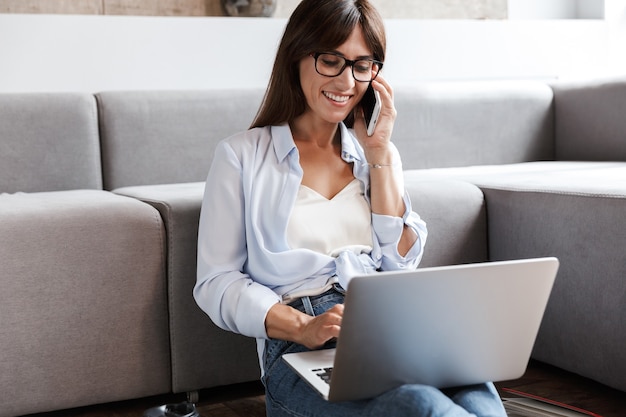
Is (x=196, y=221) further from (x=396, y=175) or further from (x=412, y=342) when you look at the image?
(x=412, y=342)

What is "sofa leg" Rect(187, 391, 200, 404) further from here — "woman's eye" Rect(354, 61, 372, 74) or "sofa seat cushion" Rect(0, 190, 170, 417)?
"woman's eye" Rect(354, 61, 372, 74)

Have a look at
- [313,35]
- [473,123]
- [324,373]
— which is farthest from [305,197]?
[473,123]

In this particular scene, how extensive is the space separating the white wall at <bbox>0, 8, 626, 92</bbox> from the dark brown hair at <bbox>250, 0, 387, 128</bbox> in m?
1.37

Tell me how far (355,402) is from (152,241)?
92 centimetres

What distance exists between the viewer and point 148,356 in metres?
2.08

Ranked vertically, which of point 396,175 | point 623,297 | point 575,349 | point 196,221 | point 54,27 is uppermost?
point 54,27

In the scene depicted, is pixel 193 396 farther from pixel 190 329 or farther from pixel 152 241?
pixel 152 241

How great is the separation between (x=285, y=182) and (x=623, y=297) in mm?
889

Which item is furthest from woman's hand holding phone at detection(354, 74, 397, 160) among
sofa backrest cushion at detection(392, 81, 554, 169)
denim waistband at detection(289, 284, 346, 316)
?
sofa backrest cushion at detection(392, 81, 554, 169)

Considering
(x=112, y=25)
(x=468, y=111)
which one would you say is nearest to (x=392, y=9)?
(x=468, y=111)

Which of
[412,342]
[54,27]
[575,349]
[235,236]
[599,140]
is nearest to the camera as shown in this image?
[412,342]

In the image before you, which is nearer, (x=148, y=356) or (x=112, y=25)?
(x=148, y=356)

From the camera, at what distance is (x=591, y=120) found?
332 cm

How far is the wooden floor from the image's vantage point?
208 centimetres
